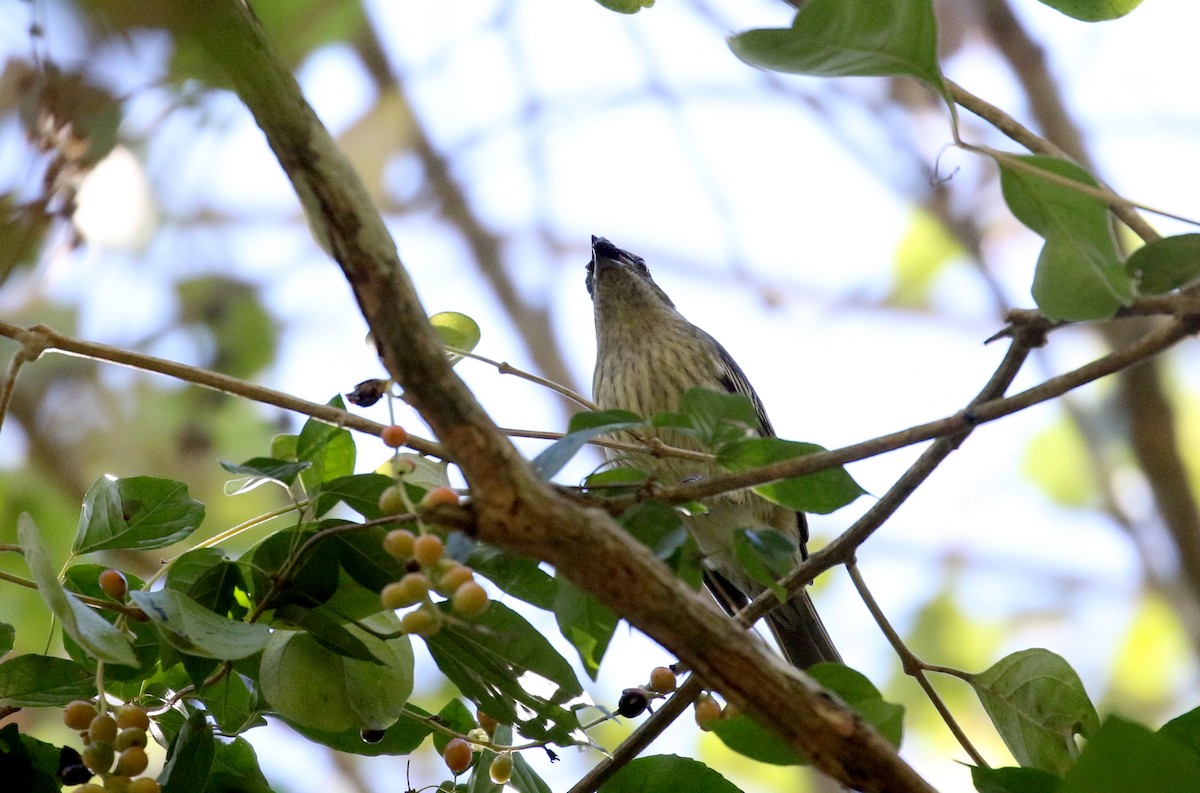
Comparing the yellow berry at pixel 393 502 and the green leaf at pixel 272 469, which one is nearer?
the yellow berry at pixel 393 502

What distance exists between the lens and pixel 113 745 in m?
1.51

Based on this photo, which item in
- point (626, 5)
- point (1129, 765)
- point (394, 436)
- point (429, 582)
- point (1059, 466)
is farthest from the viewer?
point (1059, 466)

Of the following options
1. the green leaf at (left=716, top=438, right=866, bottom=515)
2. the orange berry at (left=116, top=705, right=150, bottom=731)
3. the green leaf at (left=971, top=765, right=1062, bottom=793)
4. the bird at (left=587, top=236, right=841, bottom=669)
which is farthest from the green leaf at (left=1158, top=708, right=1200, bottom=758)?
the bird at (left=587, top=236, right=841, bottom=669)

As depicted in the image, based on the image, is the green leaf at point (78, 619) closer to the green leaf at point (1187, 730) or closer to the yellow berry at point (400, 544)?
the yellow berry at point (400, 544)

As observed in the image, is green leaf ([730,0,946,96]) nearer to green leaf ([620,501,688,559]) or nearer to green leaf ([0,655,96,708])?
green leaf ([620,501,688,559])

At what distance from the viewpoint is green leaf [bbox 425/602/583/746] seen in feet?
5.82

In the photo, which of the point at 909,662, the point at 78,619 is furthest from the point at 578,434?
the point at 909,662

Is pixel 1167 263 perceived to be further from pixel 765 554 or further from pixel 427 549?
pixel 427 549

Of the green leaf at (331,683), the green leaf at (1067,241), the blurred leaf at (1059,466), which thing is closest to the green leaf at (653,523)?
the green leaf at (331,683)

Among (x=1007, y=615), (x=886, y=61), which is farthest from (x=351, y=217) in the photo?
(x=1007, y=615)

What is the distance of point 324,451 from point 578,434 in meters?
0.56

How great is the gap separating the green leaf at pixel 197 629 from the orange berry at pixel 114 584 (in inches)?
3.5

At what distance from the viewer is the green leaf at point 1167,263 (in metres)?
1.59

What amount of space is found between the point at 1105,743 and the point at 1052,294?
0.57 m
